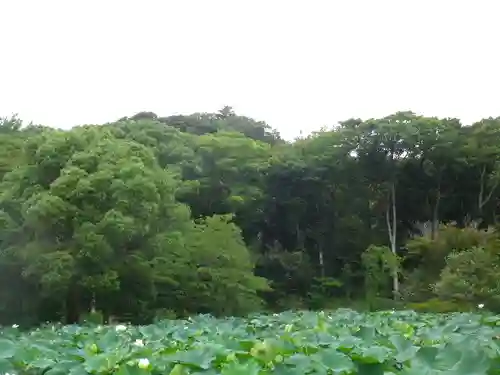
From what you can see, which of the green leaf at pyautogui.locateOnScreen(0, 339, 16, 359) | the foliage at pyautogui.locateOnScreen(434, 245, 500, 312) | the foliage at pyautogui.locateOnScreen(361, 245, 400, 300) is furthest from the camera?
the foliage at pyautogui.locateOnScreen(361, 245, 400, 300)

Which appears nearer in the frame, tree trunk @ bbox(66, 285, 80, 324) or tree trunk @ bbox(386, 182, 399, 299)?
tree trunk @ bbox(66, 285, 80, 324)

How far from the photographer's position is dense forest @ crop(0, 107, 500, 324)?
1561 cm


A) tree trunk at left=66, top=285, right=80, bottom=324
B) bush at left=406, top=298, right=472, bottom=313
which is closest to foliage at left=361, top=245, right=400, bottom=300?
bush at left=406, top=298, right=472, bottom=313

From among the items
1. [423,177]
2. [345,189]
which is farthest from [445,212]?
[345,189]

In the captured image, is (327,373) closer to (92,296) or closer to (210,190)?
(92,296)

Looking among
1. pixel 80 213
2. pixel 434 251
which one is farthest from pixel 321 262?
pixel 80 213

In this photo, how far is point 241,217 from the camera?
2675cm

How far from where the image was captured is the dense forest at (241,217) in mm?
15609

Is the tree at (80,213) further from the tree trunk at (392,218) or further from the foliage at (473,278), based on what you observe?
the tree trunk at (392,218)

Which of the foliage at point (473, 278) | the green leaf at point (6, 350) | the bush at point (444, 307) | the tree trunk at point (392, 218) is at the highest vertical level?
the green leaf at point (6, 350)

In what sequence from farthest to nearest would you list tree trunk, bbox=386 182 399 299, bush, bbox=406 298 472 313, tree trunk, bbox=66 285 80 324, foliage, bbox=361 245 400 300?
tree trunk, bbox=386 182 399 299 → foliage, bbox=361 245 400 300 → bush, bbox=406 298 472 313 → tree trunk, bbox=66 285 80 324

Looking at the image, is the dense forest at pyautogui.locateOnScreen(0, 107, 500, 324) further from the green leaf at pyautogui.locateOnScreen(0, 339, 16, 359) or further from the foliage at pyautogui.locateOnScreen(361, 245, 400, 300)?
the green leaf at pyautogui.locateOnScreen(0, 339, 16, 359)

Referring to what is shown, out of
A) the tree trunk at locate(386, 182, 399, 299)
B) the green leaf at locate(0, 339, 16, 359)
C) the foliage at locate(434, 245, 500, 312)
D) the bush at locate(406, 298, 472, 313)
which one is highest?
the green leaf at locate(0, 339, 16, 359)

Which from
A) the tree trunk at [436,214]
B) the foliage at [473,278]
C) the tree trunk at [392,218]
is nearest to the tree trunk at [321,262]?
the tree trunk at [392,218]
